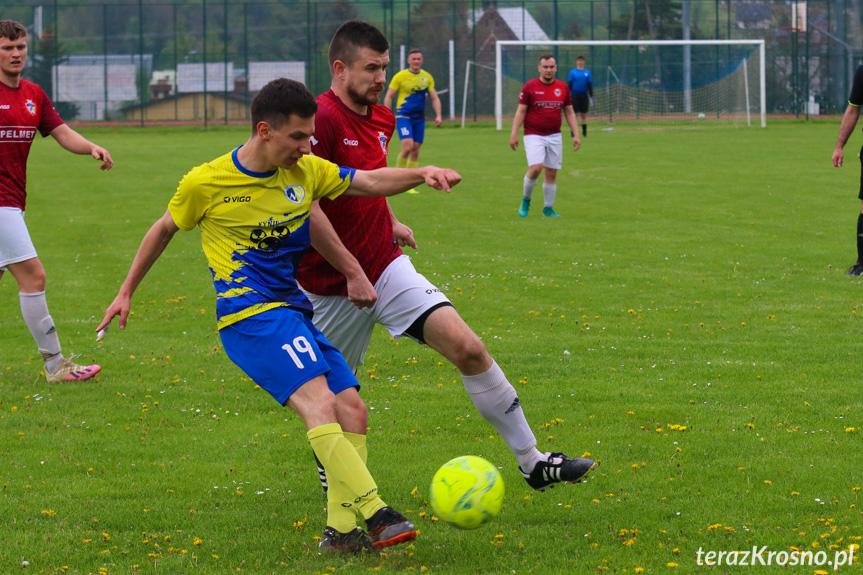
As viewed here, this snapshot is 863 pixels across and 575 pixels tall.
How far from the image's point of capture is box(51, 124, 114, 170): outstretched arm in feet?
24.4

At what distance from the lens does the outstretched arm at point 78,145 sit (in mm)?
7445

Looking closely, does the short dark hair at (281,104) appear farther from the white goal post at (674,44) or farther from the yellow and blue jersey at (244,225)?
the white goal post at (674,44)

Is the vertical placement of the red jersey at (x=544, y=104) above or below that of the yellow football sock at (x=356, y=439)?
above

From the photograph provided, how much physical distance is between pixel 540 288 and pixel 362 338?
5667 mm

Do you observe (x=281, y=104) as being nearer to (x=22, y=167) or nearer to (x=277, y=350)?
(x=277, y=350)

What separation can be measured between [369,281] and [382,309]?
0.53 feet

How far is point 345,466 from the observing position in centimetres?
423

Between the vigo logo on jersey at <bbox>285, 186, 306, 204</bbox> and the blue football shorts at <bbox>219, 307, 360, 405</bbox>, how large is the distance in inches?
20.3

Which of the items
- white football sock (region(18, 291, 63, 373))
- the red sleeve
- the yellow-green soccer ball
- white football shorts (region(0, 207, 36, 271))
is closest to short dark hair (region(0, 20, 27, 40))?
the red sleeve

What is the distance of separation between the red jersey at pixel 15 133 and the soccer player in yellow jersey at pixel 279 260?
3.34 meters

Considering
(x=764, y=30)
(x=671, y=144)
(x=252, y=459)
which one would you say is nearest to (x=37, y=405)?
(x=252, y=459)

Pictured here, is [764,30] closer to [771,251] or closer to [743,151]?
[743,151]

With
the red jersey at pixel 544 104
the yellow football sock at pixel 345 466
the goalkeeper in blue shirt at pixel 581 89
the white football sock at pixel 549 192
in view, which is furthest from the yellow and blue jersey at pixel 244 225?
the goalkeeper in blue shirt at pixel 581 89

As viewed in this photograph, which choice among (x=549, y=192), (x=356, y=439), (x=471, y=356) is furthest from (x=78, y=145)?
(x=549, y=192)
